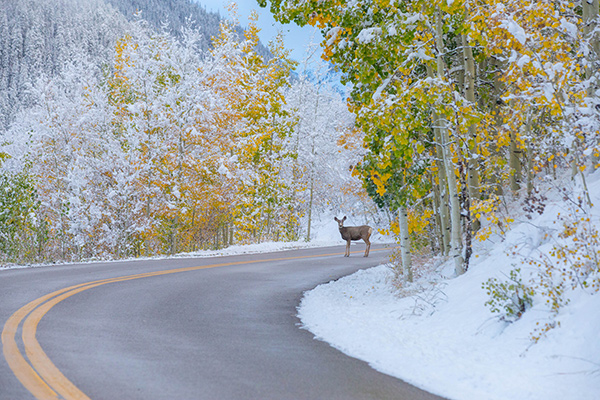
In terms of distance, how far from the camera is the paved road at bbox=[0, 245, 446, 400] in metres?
4.65

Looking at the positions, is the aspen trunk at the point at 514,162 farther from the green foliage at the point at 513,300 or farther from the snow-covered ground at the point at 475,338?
the green foliage at the point at 513,300

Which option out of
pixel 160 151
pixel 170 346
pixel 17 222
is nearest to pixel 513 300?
pixel 170 346

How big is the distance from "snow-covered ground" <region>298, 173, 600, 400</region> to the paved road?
0.44 metres

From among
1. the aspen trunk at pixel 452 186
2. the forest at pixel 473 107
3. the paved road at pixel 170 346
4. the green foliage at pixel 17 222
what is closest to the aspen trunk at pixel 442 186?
the forest at pixel 473 107

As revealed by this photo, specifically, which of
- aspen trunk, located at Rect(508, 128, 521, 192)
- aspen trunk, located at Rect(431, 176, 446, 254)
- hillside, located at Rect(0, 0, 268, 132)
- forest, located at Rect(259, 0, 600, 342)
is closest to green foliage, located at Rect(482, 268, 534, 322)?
forest, located at Rect(259, 0, 600, 342)

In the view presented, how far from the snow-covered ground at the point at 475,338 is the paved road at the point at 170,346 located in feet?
1.43

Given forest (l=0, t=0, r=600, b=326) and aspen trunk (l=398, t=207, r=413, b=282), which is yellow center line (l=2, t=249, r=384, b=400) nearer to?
forest (l=0, t=0, r=600, b=326)

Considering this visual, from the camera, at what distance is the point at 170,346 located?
6297 millimetres

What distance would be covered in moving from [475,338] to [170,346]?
3736 millimetres

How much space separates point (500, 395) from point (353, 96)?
23.3ft

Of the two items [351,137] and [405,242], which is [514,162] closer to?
[405,242]

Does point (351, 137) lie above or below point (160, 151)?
below

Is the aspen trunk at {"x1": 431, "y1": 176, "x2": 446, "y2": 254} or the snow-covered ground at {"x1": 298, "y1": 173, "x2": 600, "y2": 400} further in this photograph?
the aspen trunk at {"x1": 431, "y1": 176, "x2": 446, "y2": 254}

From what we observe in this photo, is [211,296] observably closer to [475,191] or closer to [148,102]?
[475,191]
